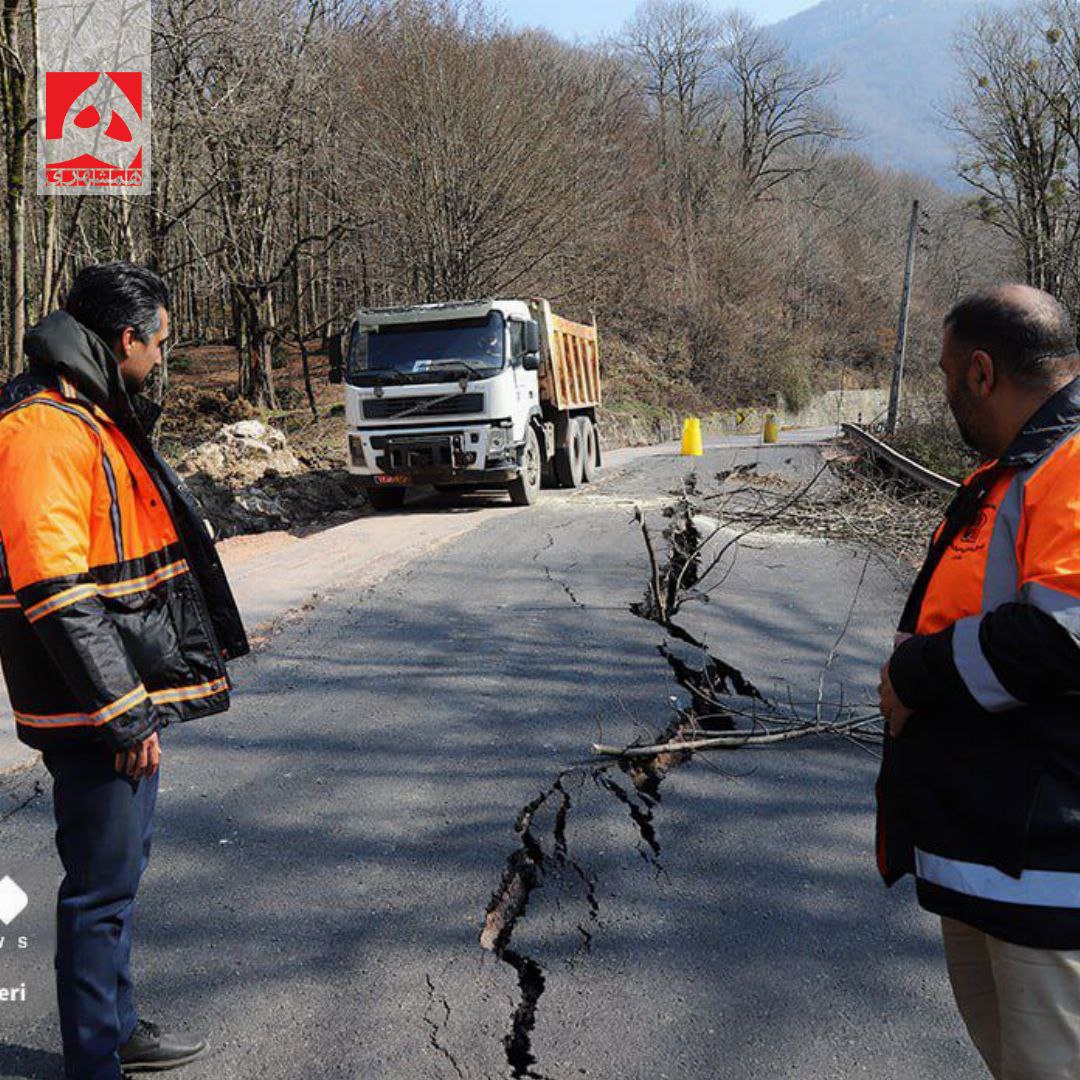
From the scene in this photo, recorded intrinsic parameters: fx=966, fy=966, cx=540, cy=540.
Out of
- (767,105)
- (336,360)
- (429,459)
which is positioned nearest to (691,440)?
(429,459)

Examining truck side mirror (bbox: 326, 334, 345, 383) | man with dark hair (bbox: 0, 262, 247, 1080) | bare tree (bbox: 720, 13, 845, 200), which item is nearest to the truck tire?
truck side mirror (bbox: 326, 334, 345, 383)

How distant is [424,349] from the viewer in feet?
41.1

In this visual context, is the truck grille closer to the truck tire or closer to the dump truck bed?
the dump truck bed

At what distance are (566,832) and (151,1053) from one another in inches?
66.9

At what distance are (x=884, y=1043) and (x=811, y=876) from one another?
90 cm

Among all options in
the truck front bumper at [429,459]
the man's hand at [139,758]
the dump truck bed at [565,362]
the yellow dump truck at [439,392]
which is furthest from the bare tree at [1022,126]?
the man's hand at [139,758]

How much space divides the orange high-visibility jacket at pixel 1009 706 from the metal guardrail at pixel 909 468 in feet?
18.0

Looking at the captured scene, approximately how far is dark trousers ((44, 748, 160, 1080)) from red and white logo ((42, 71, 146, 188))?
15.4m

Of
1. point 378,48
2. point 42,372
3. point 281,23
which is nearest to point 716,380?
point 378,48

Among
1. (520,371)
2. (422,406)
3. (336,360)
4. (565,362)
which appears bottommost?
(422,406)

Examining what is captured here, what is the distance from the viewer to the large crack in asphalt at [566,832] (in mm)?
2727

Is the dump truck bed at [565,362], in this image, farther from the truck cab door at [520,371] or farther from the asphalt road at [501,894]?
the asphalt road at [501,894]

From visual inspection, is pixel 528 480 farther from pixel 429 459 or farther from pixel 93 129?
pixel 93 129

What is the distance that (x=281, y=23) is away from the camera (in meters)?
20.1
